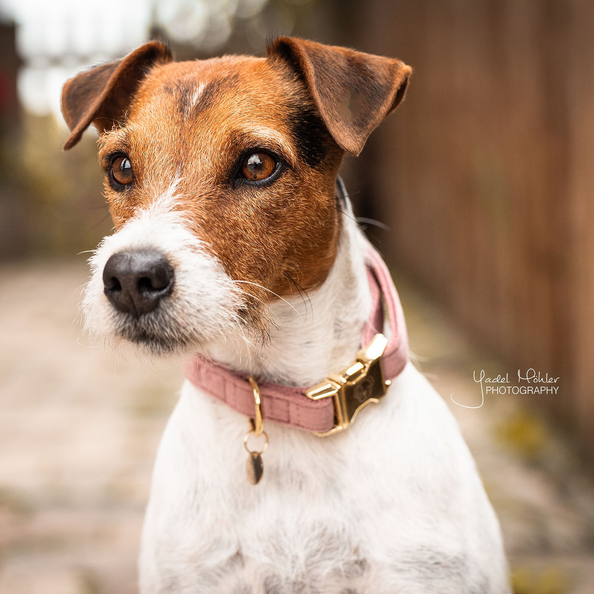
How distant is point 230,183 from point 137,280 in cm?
40

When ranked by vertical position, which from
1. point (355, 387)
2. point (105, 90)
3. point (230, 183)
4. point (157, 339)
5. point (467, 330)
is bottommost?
point (467, 330)

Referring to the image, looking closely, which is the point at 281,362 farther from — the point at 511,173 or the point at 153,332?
the point at 511,173

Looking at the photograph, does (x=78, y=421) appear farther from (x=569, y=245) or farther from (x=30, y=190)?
(x=30, y=190)

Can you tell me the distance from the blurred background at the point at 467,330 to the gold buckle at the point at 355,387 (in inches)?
19.5

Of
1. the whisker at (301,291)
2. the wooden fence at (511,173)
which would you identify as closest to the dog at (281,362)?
the whisker at (301,291)

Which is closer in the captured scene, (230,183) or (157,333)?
(157,333)

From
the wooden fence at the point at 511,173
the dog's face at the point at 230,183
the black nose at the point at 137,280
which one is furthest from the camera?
the wooden fence at the point at 511,173

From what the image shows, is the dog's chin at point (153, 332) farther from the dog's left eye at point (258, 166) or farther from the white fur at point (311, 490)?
the dog's left eye at point (258, 166)

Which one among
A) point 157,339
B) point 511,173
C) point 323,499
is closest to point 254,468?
point 323,499

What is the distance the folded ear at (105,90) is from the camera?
2000 millimetres

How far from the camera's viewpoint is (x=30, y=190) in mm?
11836

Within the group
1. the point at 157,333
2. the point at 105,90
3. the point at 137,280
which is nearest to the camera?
the point at 137,280

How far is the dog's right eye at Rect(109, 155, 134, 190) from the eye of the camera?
1.89m

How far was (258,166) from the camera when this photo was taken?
1.77 m
